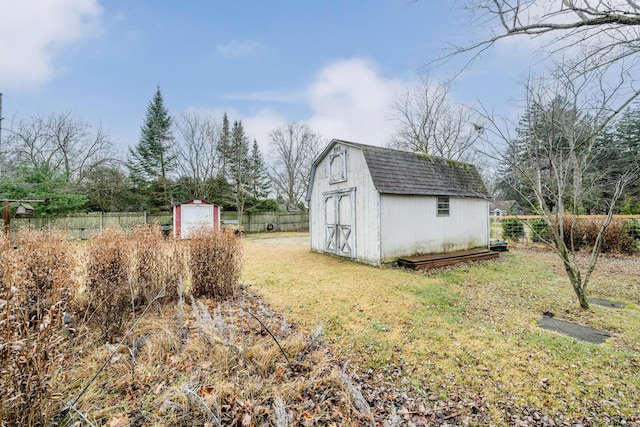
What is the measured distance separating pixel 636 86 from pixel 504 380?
4.20 m

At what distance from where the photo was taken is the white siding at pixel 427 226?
851cm

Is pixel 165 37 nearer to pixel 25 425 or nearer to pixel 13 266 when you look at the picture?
pixel 13 266

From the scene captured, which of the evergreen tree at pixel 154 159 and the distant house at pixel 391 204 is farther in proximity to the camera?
the evergreen tree at pixel 154 159

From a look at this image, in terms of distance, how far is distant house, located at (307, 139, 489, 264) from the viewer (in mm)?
8523

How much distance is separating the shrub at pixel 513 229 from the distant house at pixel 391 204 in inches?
146

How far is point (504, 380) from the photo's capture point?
2.85 metres

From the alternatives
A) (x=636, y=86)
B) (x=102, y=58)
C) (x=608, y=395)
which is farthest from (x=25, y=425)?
(x=102, y=58)

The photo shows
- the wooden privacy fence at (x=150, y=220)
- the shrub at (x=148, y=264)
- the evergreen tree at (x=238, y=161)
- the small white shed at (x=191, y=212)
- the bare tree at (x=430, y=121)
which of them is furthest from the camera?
the evergreen tree at (x=238, y=161)

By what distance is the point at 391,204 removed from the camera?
8539 mm

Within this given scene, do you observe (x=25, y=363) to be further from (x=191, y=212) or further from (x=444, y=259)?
(x=191, y=212)

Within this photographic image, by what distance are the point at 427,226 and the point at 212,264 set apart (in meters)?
7.06

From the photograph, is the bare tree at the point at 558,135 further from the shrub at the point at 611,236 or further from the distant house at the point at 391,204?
the shrub at the point at 611,236

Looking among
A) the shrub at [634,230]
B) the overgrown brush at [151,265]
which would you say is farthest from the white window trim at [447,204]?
the overgrown brush at [151,265]

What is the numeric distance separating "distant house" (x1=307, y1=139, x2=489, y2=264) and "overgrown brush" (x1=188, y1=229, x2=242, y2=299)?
15.2 feet
